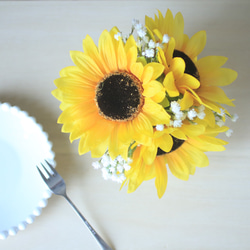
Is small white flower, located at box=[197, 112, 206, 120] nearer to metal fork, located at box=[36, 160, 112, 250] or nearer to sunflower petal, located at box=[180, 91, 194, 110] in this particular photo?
sunflower petal, located at box=[180, 91, 194, 110]

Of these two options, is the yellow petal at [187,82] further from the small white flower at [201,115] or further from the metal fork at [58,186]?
the metal fork at [58,186]

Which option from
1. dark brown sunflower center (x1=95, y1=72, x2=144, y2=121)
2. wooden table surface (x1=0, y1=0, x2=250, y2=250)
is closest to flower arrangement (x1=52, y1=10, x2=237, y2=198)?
dark brown sunflower center (x1=95, y1=72, x2=144, y2=121)

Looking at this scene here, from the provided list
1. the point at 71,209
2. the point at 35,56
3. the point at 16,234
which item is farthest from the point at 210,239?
the point at 35,56

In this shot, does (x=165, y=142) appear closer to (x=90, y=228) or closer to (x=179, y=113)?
(x=179, y=113)

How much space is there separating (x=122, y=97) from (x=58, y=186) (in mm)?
Result: 276

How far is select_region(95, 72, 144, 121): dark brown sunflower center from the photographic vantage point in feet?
1.21

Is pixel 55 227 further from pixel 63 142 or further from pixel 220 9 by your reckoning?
pixel 220 9

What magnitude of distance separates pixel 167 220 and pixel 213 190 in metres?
0.12

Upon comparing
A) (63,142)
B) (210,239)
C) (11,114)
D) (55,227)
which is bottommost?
(210,239)

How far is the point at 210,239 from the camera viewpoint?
561mm

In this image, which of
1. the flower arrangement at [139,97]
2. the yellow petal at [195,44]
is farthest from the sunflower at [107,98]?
the yellow petal at [195,44]

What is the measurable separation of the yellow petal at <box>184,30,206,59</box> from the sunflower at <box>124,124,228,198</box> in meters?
0.13

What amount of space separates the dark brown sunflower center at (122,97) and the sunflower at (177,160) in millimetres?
71

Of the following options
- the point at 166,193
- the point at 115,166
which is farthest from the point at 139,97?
the point at 166,193
